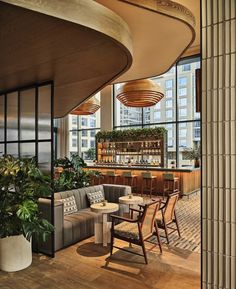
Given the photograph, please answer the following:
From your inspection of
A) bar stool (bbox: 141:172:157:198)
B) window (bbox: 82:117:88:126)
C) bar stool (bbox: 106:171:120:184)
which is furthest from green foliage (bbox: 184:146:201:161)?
window (bbox: 82:117:88:126)

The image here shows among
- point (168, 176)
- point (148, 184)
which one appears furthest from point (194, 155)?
point (148, 184)

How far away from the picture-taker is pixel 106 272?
352 cm

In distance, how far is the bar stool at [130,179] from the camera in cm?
977

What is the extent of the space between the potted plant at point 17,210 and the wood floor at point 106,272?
8.5 inches

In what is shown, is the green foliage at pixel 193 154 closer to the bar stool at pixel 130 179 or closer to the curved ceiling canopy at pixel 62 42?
the bar stool at pixel 130 179

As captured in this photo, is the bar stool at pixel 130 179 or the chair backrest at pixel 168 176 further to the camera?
the bar stool at pixel 130 179

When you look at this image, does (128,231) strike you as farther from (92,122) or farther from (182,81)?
(92,122)

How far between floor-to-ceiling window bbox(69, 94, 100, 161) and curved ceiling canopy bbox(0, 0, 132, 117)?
1117 centimetres

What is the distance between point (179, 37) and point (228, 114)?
7.08 feet

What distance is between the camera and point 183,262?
3857mm

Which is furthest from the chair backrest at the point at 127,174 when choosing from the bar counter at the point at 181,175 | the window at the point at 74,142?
the window at the point at 74,142

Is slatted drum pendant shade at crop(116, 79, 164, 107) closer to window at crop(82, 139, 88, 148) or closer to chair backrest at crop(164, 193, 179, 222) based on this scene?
Result: chair backrest at crop(164, 193, 179, 222)

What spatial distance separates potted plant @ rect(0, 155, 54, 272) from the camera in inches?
134

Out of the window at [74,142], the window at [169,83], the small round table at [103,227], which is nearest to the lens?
the small round table at [103,227]
